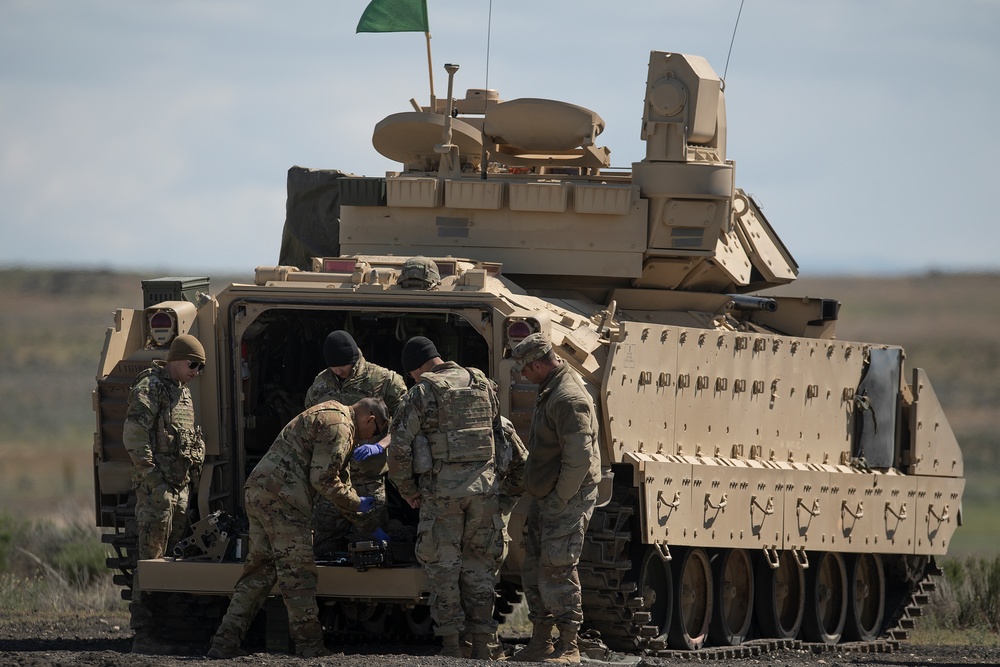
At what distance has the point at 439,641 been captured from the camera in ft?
46.6

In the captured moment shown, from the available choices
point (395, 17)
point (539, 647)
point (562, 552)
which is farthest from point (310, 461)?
point (395, 17)

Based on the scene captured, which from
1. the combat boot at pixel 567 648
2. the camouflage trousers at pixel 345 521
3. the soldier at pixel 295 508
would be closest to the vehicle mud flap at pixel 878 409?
the combat boot at pixel 567 648

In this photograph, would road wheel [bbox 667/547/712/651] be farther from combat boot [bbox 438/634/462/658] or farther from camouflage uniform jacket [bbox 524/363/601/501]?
combat boot [bbox 438/634/462/658]

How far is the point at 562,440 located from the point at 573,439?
0.08 metres

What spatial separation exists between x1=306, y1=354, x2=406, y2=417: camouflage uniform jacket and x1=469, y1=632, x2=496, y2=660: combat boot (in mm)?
1571

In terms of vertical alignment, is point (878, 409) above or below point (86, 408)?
above

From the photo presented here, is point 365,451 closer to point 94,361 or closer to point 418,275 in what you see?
point 418,275

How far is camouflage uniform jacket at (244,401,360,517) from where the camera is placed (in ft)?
36.7

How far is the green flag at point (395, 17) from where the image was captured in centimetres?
1533

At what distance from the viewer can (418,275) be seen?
12.4 m

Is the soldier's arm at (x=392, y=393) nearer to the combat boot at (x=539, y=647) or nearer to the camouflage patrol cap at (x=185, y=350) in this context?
the camouflage patrol cap at (x=185, y=350)

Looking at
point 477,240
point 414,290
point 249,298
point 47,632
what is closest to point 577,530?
point 414,290

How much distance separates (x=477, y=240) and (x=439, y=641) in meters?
3.03

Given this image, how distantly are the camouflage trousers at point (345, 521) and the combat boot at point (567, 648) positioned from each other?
133 cm
